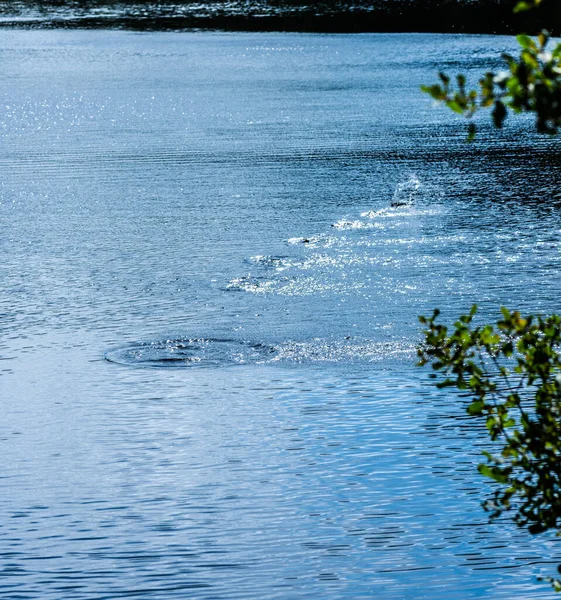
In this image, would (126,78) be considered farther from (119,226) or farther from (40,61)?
(119,226)

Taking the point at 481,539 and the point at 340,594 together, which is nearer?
the point at 340,594

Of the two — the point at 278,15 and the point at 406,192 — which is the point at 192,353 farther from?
the point at 278,15

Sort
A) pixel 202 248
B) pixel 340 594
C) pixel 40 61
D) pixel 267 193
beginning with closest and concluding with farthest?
1. pixel 340 594
2. pixel 202 248
3. pixel 267 193
4. pixel 40 61

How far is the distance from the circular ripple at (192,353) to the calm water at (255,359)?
0.02 meters

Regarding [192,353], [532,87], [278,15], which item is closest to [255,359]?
[192,353]

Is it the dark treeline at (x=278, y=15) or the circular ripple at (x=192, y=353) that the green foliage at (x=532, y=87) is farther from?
the dark treeline at (x=278, y=15)

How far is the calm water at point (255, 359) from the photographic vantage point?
5914mm

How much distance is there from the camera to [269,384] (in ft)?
26.9

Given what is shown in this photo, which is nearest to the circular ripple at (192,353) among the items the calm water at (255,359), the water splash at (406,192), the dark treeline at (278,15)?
the calm water at (255,359)

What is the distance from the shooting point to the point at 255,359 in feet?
28.5

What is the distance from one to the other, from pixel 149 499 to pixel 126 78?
2658 cm

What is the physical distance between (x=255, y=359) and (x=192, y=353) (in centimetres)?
45

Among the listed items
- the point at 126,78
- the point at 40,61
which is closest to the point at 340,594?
the point at 126,78

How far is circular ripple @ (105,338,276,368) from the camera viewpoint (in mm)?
8672
